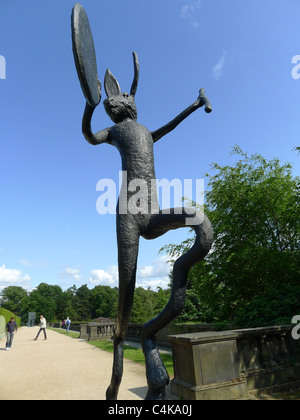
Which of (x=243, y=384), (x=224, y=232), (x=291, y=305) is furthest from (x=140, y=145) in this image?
(x=224, y=232)

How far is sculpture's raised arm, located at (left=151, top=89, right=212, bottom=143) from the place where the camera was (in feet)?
9.89

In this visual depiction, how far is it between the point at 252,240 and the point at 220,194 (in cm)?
281

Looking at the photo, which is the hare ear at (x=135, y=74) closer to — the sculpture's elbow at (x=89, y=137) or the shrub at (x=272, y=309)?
the sculpture's elbow at (x=89, y=137)

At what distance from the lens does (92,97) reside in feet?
8.02

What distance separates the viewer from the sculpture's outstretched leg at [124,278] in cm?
231

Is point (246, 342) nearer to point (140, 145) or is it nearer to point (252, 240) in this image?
point (140, 145)

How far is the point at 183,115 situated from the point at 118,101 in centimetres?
76

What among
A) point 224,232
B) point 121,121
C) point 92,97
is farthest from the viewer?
point 224,232

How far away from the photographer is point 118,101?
3.17 meters

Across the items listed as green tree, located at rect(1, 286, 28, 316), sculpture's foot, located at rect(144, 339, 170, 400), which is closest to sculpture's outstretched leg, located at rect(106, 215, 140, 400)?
sculpture's foot, located at rect(144, 339, 170, 400)

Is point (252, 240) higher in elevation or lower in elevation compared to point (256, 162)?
lower

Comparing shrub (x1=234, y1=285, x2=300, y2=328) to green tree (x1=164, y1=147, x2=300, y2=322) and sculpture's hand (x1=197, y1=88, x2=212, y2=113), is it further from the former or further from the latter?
sculpture's hand (x1=197, y1=88, x2=212, y2=113)

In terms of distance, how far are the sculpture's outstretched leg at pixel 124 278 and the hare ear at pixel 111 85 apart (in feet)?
5.41

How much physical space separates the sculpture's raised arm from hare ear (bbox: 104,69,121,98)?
0.66m
